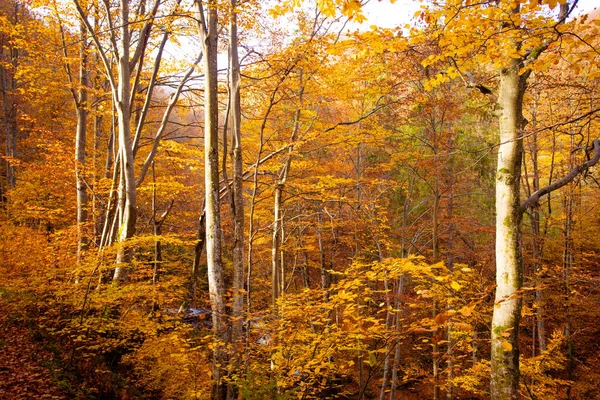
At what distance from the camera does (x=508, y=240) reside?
3.91 metres

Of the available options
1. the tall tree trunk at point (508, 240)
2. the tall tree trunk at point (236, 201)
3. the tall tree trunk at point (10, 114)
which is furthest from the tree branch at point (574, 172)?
the tall tree trunk at point (10, 114)

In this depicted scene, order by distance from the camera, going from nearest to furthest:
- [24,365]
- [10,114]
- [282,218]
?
[24,365] < [282,218] < [10,114]

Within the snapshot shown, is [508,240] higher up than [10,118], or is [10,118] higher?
[10,118]

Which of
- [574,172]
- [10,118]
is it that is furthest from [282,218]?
[10,118]

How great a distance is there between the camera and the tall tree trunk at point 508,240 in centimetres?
370

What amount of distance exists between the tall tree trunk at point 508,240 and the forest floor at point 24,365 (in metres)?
5.41

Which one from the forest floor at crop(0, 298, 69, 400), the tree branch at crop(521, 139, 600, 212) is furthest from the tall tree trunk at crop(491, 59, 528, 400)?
the forest floor at crop(0, 298, 69, 400)

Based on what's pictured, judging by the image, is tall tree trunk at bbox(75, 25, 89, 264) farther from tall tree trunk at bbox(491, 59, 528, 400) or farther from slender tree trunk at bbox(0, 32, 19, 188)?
tall tree trunk at bbox(491, 59, 528, 400)

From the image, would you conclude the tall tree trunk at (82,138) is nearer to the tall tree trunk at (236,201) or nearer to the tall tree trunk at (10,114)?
the tall tree trunk at (236,201)

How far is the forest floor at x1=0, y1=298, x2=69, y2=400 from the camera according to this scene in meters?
4.35

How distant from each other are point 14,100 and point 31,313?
15139 mm

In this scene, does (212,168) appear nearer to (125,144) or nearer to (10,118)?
(125,144)

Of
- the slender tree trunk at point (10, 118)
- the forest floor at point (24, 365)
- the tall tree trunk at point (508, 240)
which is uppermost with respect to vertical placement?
the slender tree trunk at point (10, 118)

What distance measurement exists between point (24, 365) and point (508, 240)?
6.80 metres
